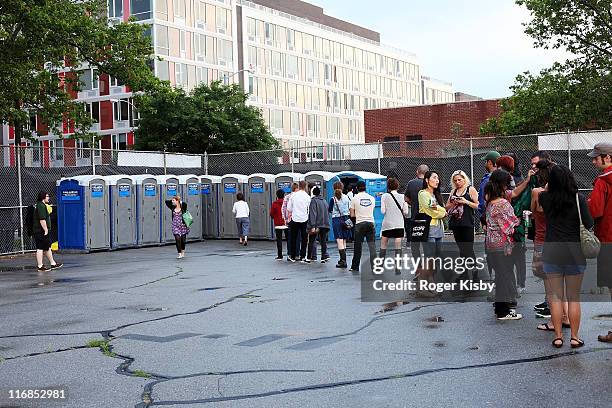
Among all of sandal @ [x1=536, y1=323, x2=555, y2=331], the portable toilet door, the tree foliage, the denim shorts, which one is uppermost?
the tree foliage

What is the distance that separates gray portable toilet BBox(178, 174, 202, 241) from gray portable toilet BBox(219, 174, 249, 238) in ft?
2.58

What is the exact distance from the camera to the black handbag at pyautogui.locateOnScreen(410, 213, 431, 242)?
38.3 ft

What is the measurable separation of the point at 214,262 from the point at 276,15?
6743cm

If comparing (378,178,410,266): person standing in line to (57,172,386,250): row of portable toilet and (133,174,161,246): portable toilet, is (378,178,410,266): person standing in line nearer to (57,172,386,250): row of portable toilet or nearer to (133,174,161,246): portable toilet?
(57,172,386,250): row of portable toilet

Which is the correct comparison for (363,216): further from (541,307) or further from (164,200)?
(164,200)

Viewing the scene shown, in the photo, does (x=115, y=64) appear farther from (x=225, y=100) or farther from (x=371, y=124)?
(x=371, y=124)

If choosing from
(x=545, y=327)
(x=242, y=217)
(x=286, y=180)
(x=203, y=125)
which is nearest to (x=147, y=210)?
(x=242, y=217)

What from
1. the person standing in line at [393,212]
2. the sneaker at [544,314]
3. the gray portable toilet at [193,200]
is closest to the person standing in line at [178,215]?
the gray portable toilet at [193,200]

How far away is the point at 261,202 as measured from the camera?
88.8 feet

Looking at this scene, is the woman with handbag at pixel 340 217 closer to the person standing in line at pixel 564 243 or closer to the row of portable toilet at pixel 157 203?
the row of portable toilet at pixel 157 203

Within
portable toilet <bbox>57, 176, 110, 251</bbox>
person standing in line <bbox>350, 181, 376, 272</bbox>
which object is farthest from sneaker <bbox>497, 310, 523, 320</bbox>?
portable toilet <bbox>57, 176, 110, 251</bbox>

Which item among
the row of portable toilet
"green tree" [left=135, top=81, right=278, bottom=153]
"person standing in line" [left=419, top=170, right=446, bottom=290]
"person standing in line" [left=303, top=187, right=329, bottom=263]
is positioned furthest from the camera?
"green tree" [left=135, top=81, right=278, bottom=153]

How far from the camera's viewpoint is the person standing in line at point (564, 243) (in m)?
7.75

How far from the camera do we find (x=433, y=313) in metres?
10.1
